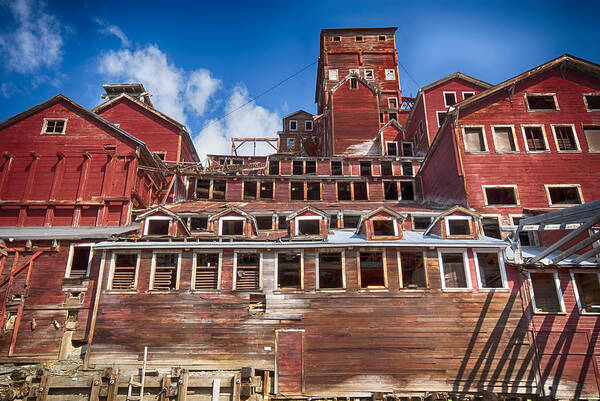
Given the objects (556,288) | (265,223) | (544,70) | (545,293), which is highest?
(544,70)

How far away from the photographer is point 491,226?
2708 centimetres

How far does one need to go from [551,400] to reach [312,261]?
48.0 feet

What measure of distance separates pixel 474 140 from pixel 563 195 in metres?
7.72

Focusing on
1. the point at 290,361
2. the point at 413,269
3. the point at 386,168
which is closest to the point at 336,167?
the point at 386,168

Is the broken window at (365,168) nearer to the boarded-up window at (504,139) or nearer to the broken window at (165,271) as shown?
the boarded-up window at (504,139)

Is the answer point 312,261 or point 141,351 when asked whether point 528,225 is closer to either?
point 312,261

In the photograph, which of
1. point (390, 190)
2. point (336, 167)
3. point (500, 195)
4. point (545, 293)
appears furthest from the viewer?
point (336, 167)

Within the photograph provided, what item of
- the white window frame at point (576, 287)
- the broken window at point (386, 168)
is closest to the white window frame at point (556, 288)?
the white window frame at point (576, 287)

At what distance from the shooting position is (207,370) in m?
20.0

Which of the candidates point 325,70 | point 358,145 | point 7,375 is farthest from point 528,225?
point 325,70

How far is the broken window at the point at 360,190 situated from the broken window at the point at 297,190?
5.42m

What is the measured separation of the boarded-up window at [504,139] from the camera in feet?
96.6

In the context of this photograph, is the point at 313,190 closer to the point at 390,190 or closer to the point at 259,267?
the point at 390,190

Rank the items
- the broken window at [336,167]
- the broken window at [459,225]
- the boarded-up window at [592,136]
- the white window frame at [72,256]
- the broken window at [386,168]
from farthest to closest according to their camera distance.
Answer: the broken window at [386,168] < the broken window at [336,167] < the boarded-up window at [592,136] < the broken window at [459,225] < the white window frame at [72,256]
